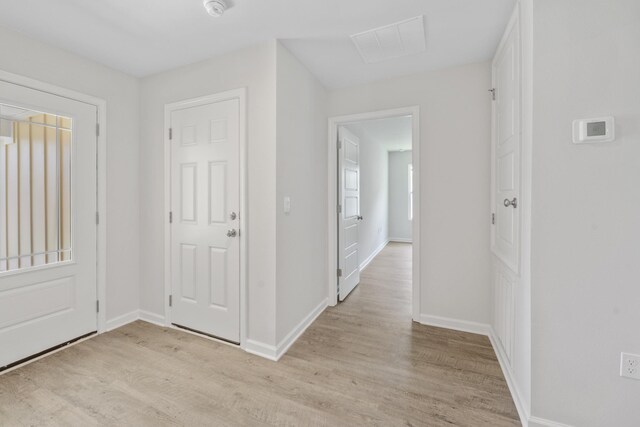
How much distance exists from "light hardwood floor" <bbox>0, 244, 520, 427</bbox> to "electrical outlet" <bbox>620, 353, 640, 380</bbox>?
22.9 inches

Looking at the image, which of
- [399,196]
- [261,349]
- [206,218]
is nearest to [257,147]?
[206,218]

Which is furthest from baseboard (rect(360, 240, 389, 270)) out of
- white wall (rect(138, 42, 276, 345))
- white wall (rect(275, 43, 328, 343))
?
white wall (rect(138, 42, 276, 345))

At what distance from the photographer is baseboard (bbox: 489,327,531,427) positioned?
151cm

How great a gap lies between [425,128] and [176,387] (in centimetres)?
293

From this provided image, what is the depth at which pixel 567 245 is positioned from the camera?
1.38 metres

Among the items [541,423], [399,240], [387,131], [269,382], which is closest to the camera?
[541,423]

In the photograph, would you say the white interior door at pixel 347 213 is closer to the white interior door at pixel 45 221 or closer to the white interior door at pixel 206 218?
the white interior door at pixel 206 218

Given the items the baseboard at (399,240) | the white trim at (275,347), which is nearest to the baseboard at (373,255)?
the baseboard at (399,240)

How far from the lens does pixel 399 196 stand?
799 cm

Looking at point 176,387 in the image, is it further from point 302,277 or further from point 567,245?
point 567,245

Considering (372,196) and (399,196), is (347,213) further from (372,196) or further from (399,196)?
(399,196)

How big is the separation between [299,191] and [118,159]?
5.90 ft

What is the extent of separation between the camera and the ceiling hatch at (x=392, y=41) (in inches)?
78.0

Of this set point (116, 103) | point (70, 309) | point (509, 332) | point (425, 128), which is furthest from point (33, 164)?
point (509, 332)
